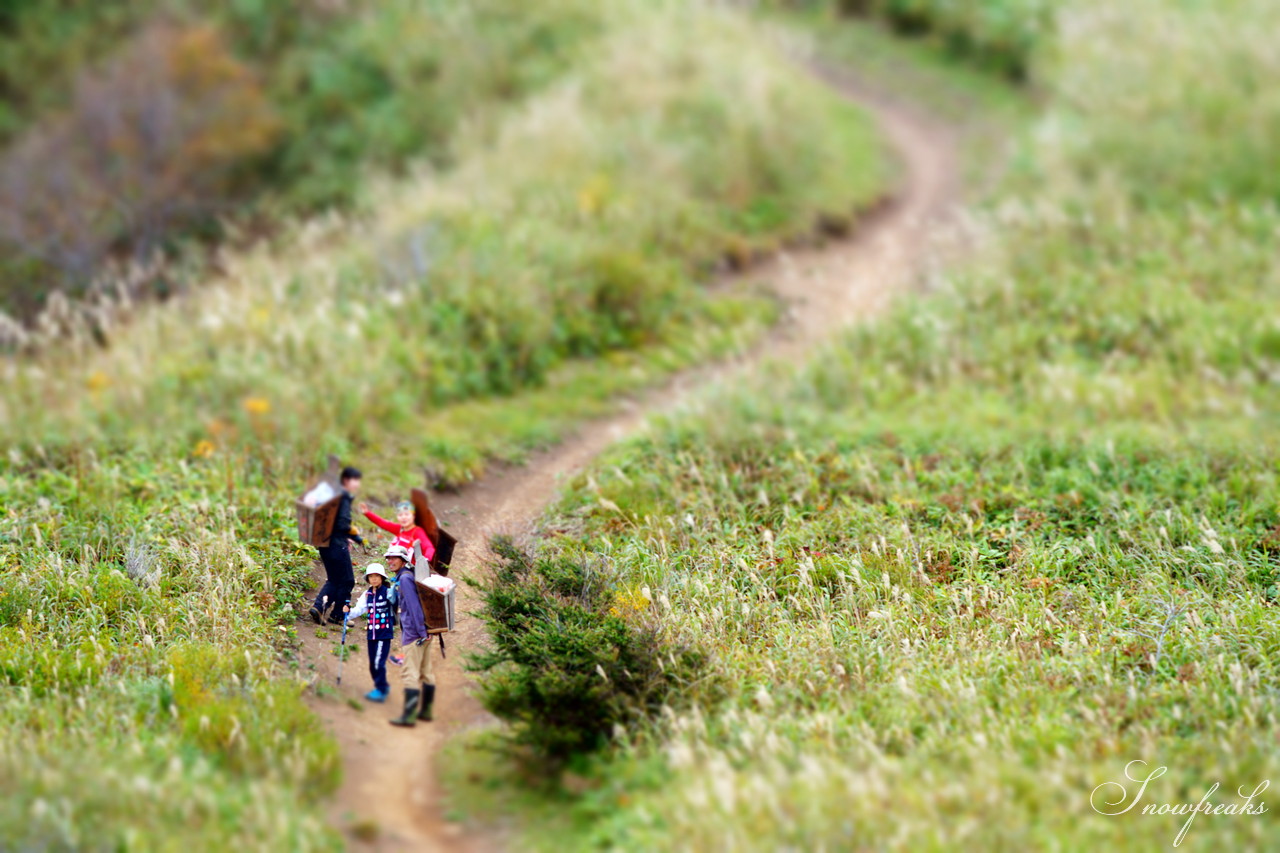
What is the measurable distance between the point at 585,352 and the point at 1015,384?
195 inches

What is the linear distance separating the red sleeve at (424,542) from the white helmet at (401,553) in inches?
5.2

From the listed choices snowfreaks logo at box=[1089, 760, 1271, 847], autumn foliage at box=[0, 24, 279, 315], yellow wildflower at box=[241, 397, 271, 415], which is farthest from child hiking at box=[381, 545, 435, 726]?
autumn foliage at box=[0, 24, 279, 315]

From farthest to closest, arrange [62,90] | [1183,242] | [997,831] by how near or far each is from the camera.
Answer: [62,90] → [1183,242] → [997,831]

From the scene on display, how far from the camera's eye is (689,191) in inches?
644

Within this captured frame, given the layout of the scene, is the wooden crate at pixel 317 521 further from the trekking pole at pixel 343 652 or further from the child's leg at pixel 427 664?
the child's leg at pixel 427 664

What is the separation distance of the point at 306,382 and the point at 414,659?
5.07 meters

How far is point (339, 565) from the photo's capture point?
25.3 ft

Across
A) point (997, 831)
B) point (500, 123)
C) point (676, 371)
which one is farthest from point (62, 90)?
point (997, 831)

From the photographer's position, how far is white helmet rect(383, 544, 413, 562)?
23.2 ft

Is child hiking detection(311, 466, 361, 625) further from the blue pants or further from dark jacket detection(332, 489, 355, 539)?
the blue pants

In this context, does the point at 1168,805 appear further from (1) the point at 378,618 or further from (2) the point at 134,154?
(2) the point at 134,154

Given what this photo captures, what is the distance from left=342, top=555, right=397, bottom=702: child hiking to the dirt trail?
15cm

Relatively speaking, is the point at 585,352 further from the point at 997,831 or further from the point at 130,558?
the point at 997,831

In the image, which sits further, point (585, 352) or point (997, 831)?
point (585, 352)
